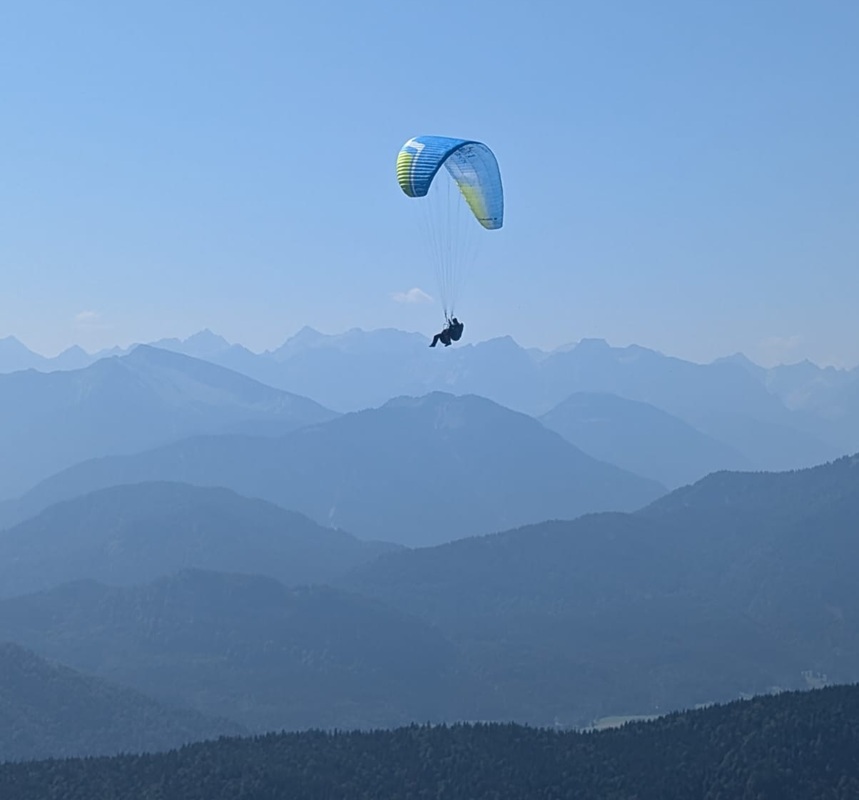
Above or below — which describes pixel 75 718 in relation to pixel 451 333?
below

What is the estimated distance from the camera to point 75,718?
6865 inches

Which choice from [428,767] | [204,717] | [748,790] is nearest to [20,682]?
[204,717]

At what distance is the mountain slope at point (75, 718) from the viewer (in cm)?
16650

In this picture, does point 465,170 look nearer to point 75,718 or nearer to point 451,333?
point 451,333

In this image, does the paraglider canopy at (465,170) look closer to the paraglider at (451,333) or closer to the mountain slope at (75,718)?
the paraglider at (451,333)

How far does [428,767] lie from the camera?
4601 inches

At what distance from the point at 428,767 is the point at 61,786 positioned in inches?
1363

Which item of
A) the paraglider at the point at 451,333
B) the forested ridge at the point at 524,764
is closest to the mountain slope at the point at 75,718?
the forested ridge at the point at 524,764

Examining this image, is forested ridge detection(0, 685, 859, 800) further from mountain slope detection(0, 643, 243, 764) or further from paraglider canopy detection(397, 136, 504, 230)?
paraglider canopy detection(397, 136, 504, 230)

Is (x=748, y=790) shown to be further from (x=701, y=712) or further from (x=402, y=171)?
(x=402, y=171)

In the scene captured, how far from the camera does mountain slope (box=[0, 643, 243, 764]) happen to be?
166 meters

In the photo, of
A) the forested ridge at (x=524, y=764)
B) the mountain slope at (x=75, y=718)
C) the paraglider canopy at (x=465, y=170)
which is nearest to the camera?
the paraglider canopy at (x=465, y=170)

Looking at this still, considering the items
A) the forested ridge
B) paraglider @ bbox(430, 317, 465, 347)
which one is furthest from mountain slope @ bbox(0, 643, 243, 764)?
paraglider @ bbox(430, 317, 465, 347)

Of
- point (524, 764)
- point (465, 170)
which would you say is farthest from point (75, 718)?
point (465, 170)
